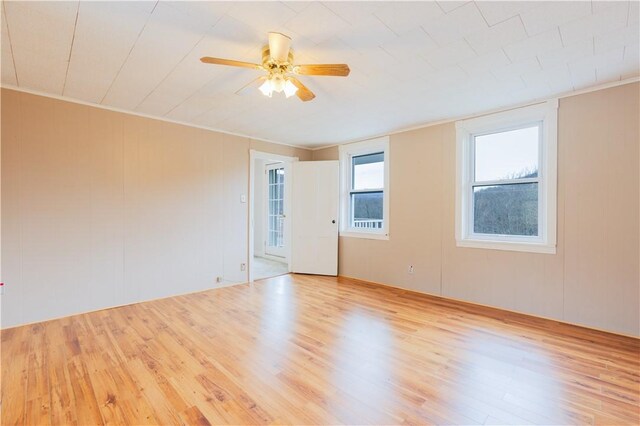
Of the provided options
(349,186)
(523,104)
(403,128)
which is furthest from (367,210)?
(523,104)

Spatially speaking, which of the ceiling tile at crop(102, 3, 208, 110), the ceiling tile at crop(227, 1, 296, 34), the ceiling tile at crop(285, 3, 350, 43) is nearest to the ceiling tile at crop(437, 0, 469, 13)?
the ceiling tile at crop(285, 3, 350, 43)

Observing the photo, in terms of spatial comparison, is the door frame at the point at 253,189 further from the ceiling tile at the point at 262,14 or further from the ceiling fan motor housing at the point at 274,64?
the ceiling tile at the point at 262,14

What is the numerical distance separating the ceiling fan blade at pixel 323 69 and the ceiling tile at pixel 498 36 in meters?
0.89

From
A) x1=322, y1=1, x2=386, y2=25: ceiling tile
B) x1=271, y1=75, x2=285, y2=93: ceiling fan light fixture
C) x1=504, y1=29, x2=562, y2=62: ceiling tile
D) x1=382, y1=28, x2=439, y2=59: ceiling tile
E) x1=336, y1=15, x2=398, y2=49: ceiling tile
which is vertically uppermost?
x1=504, y1=29, x2=562, y2=62: ceiling tile

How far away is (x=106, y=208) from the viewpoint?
344 cm

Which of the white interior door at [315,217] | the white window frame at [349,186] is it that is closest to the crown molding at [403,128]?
the white window frame at [349,186]

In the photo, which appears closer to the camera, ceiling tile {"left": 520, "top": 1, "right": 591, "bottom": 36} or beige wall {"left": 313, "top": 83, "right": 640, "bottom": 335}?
ceiling tile {"left": 520, "top": 1, "right": 591, "bottom": 36}

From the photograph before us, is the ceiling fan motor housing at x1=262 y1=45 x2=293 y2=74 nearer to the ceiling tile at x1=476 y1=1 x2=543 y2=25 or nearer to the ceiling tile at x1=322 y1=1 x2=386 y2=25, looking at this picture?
the ceiling tile at x1=322 y1=1 x2=386 y2=25

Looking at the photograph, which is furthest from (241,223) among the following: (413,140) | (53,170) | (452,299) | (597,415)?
(597,415)

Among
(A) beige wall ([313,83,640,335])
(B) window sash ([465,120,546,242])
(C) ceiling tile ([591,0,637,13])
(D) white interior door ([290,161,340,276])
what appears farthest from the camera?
(D) white interior door ([290,161,340,276])

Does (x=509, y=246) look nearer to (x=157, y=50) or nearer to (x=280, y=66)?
(x=280, y=66)

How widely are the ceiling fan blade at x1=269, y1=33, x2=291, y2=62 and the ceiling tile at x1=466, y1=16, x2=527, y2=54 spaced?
124cm

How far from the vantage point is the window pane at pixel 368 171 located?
189 inches

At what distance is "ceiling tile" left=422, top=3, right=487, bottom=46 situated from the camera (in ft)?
5.82
